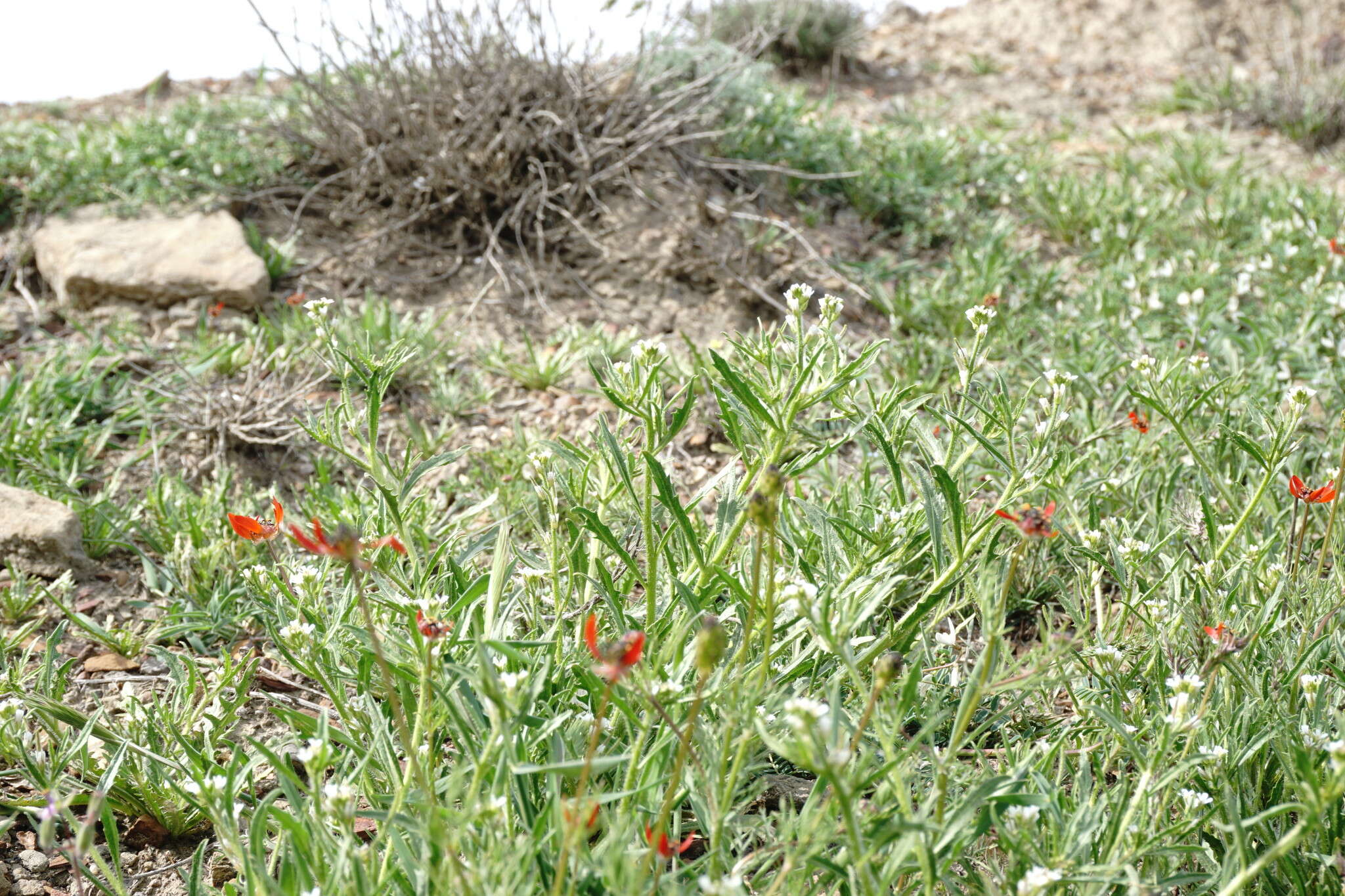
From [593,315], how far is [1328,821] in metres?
3.06

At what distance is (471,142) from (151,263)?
138 cm

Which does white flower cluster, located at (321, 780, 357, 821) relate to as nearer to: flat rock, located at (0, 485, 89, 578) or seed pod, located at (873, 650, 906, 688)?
seed pod, located at (873, 650, 906, 688)

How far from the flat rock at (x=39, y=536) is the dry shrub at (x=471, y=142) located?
1854 mm

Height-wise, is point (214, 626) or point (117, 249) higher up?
point (117, 249)

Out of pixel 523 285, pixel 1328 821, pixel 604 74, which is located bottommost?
pixel 1328 821

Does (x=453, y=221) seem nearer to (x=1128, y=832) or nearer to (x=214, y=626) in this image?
(x=214, y=626)

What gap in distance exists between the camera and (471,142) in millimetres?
4441

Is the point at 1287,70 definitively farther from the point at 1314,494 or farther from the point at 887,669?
the point at 887,669

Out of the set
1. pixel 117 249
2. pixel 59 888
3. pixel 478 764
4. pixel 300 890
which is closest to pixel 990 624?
pixel 478 764

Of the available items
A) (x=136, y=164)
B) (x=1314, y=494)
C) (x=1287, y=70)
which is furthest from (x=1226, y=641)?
(x=1287, y=70)

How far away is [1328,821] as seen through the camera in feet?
5.08

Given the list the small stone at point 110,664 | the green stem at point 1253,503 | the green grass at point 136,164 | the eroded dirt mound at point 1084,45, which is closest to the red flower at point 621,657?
the green stem at point 1253,503

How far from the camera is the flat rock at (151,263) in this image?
3986 millimetres

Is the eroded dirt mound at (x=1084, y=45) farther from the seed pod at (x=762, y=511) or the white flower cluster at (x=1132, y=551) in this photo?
the seed pod at (x=762, y=511)
